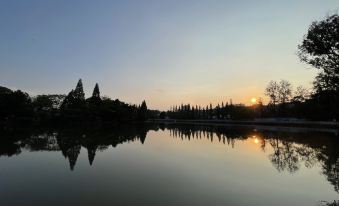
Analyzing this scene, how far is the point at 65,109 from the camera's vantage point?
74188 mm

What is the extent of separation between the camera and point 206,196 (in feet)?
31.7

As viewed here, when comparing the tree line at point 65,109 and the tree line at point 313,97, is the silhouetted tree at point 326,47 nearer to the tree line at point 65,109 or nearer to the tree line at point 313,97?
the tree line at point 313,97

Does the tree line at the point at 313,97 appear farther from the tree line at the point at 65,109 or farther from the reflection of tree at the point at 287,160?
the tree line at the point at 65,109

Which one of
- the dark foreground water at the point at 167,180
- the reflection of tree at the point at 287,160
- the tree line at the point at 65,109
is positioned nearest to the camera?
the dark foreground water at the point at 167,180

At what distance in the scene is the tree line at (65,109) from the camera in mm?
63844

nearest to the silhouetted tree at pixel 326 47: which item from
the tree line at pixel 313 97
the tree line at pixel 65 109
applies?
the tree line at pixel 313 97

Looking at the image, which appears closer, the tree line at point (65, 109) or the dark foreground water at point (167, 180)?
the dark foreground water at point (167, 180)

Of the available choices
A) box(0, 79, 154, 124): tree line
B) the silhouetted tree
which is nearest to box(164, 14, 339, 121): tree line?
the silhouetted tree

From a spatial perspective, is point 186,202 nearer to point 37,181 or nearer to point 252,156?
point 37,181

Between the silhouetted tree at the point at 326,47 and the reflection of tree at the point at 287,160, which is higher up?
the silhouetted tree at the point at 326,47

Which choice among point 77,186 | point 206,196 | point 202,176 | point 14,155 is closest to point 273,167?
point 202,176

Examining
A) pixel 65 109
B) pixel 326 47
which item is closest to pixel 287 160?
pixel 326 47

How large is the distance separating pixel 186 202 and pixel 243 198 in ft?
5.61

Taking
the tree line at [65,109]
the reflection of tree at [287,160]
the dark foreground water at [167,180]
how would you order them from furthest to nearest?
the tree line at [65,109], the reflection of tree at [287,160], the dark foreground water at [167,180]
